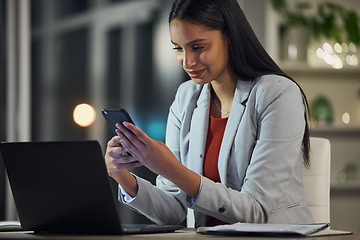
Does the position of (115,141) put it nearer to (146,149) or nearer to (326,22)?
(146,149)

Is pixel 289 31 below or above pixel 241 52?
→ above

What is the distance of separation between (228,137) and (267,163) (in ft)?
0.57

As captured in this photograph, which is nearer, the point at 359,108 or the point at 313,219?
the point at 313,219

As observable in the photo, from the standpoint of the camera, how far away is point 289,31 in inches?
137

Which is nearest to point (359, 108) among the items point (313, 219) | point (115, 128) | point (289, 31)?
point (289, 31)

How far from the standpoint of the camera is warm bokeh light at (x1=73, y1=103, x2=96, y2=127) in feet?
12.1

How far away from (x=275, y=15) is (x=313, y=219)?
203 cm

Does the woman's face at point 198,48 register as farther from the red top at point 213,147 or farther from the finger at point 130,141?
the finger at point 130,141

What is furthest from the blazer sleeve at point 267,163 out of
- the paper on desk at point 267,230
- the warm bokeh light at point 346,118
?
the warm bokeh light at point 346,118

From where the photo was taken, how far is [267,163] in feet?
5.16

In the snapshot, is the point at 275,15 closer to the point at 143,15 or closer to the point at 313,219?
the point at 143,15

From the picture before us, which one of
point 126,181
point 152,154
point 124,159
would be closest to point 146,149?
point 152,154

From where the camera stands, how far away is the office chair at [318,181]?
5.70ft

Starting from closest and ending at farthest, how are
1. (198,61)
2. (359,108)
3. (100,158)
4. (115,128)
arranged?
(100,158), (115,128), (198,61), (359,108)
